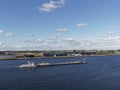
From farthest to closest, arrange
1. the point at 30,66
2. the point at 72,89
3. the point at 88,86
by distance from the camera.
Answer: the point at 30,66, the point at 88,86, the point at 72,89

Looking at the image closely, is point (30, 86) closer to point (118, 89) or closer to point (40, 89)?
point (40, 89)

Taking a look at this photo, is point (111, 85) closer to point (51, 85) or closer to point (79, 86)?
point (79, 86)

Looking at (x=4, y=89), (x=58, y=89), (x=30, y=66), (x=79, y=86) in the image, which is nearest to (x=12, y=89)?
(x=4, y=89)

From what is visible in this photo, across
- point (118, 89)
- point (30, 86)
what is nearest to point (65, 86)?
point (30, 86)

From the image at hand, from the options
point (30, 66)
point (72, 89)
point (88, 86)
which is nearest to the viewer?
point (72, 89)

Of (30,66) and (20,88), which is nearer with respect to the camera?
(20,88)

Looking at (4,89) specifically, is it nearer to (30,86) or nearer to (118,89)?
(30,86)

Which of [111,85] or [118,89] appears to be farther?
[111,85]
